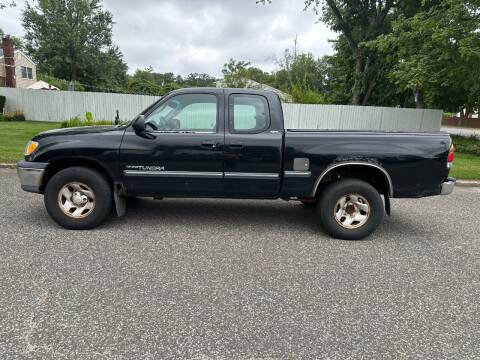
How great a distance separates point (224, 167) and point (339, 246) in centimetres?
173

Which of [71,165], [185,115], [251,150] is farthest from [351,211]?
[71,165]

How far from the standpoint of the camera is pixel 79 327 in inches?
96.9

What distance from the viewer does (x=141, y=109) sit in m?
20.6

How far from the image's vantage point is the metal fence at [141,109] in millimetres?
20578

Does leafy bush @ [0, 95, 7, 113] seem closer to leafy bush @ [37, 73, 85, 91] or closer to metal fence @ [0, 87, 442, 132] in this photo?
metal fence @ [0, 87, 442, 132]

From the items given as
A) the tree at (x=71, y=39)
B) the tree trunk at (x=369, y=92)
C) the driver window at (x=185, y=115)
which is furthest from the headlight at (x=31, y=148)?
the tree at (x=71, y=39)

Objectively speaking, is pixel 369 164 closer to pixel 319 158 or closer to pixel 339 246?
pixel 319 158

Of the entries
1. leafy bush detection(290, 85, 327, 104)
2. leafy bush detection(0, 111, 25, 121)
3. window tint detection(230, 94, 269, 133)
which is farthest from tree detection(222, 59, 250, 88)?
window tint detection(230, 94, 269, 133)

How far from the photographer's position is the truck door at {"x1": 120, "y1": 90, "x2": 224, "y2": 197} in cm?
424

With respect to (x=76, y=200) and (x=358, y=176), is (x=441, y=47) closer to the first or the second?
(x=358, y=176)

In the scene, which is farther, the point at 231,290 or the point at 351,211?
the point at 351,211

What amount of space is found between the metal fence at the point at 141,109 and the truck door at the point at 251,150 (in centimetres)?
1691

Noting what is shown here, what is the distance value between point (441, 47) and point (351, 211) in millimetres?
12800

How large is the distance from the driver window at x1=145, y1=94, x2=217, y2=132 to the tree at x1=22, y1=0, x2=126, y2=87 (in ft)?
149
